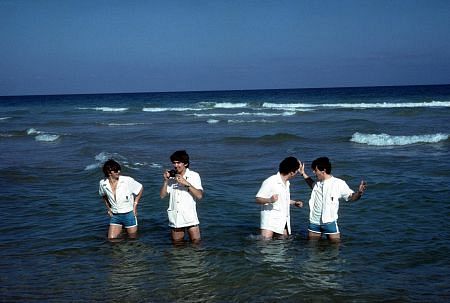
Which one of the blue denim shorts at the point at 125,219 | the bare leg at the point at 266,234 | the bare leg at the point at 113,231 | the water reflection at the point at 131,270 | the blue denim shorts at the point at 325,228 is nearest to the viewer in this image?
the water reflection at the point at 131,270

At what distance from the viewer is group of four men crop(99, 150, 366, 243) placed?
7180mm

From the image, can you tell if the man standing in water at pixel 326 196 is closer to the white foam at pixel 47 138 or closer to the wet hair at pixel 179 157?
the wet hair at pixel 179 157

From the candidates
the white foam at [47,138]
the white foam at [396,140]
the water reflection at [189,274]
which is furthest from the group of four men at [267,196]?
the white foam at [47,138]

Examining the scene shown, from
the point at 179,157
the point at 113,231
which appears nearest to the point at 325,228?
the point at 179,157

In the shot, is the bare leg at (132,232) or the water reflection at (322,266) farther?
the bare leg at (132,232)

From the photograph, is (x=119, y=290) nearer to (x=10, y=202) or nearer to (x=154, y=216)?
(x=154, y=216)

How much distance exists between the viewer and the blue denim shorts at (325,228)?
7.45 metres

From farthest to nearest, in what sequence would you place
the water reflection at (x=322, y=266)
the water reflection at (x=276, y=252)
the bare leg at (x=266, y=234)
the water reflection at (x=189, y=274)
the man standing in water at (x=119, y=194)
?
1. the man standing in water at (x=119, y=194)
2. the bare leg at (x=266, y=234)
3. the water reflection at (x=276, y=252)
4. the water reflection at (x=322, y=266)
5. the water reflection at (x=189, y=274)

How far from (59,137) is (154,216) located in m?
17.6

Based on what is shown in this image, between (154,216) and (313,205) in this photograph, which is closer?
(313,205)

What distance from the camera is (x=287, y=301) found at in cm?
585

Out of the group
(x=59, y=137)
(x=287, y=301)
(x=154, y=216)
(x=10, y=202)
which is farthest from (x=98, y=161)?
(x=287, y=301)

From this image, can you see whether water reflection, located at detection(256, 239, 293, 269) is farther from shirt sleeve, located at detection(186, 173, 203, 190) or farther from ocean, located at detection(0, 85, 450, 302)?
shirt sleeve, located at detection(186, 173, 203, 190)

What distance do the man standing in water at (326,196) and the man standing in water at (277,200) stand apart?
263 millimetres
